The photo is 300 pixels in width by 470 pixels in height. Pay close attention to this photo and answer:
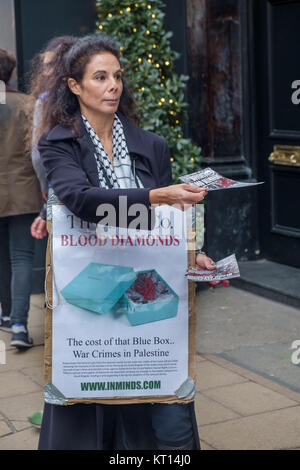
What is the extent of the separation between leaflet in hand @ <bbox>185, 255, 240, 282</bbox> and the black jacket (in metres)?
0.30

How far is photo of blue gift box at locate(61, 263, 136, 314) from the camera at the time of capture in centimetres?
282

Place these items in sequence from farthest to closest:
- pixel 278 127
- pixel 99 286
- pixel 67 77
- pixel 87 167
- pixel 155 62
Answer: pixel 278 127, pixel 155 62, pixel 67 77, pixel 87 167, pixel 99 286

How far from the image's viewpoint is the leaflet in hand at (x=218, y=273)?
2.77 metres

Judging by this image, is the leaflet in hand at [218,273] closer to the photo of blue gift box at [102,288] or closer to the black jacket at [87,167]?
the photo of blue gift box at [102,288]

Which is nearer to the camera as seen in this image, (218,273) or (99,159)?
(218,273)

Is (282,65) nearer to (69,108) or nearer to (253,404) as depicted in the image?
(253,404)

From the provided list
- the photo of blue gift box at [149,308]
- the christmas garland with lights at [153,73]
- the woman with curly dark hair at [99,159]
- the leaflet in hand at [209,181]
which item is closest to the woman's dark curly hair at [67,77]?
the woman with curly dark hair at [99,159]

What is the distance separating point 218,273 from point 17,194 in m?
2.92

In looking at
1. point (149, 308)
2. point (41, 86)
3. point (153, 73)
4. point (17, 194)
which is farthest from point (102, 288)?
point (153, 73)

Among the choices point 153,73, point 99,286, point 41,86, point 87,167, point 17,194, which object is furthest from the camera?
point 153,73

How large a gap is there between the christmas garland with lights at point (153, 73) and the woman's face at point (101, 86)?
3.36m

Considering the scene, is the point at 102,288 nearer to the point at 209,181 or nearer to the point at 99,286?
the point at 99,286

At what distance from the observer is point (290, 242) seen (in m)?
6.94

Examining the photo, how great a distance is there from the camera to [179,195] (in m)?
2.70
